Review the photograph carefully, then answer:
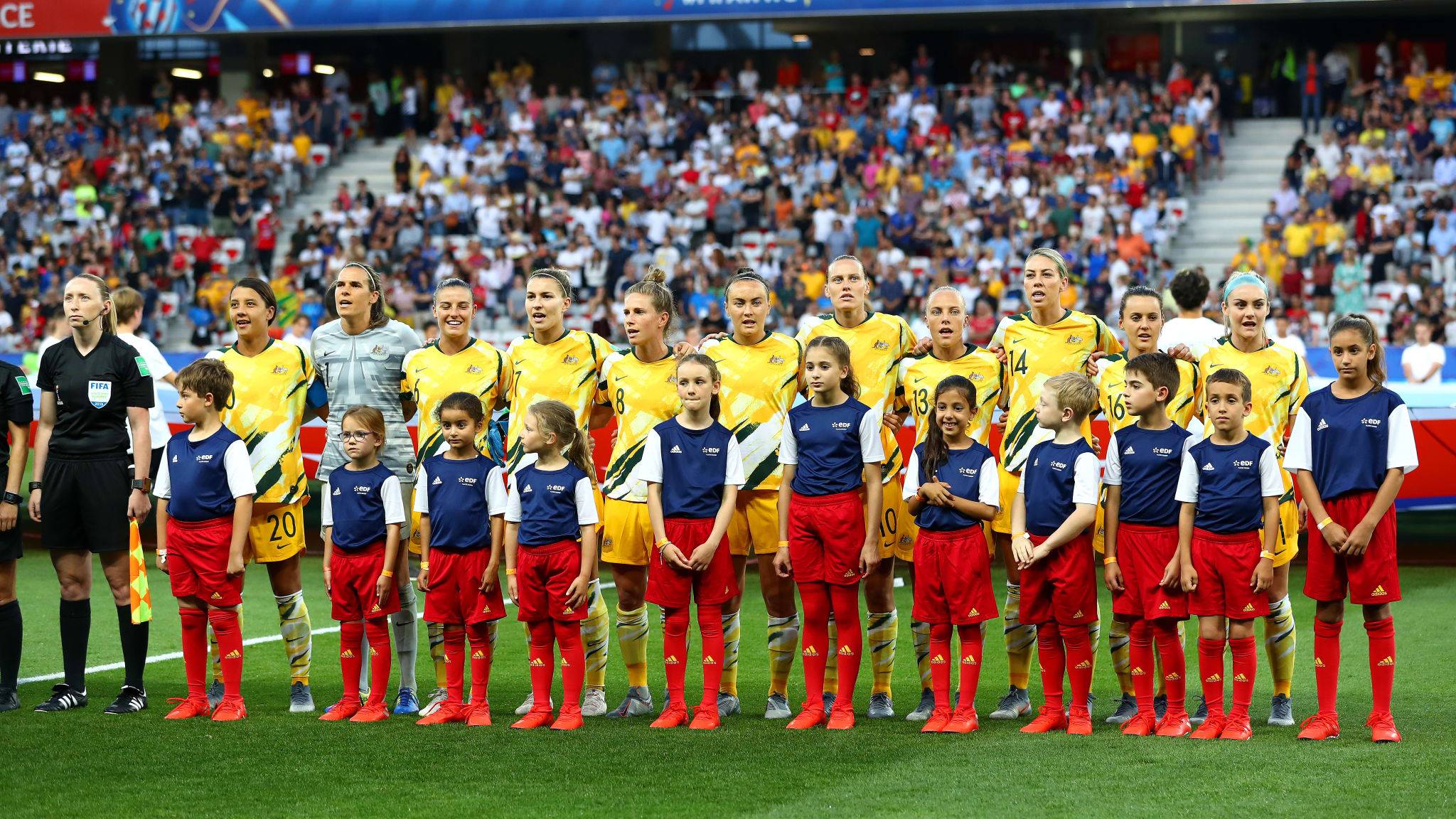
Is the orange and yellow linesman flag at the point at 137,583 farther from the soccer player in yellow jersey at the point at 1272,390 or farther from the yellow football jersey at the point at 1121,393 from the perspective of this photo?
the soccer player in yellow jersey at the point at 1272,390

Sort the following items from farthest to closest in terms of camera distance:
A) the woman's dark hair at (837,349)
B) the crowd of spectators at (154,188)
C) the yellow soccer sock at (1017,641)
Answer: the crowd of spectators at (154,188)
the yellow soccer sock at (1017,641)
the woman's dark hair at (837,349)

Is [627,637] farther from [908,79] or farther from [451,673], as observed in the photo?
[908,79]

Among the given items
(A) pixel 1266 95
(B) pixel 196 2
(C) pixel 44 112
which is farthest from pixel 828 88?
(C) pixel 44 112

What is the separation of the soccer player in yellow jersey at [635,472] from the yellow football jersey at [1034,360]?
4.98 feet

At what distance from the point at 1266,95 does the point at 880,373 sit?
780 inches

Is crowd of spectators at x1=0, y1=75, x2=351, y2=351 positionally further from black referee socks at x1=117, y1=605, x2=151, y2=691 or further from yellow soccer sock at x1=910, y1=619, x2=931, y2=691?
yellow soccer sock at x1=910, y1=619, x2=931, y2=691

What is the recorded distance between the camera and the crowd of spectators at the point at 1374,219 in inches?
729

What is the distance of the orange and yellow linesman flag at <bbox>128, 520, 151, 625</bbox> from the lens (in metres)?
6.94

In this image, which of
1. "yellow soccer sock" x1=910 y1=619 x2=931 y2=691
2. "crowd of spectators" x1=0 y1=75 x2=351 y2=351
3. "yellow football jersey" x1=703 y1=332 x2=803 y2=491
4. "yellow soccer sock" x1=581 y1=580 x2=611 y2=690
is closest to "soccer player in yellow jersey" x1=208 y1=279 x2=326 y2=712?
"yellow soccer sock" x1=581 y1=580 x2=611 y2=690

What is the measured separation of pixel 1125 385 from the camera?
6773 mm

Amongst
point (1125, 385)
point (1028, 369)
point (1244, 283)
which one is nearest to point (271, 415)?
point (1028, 369)

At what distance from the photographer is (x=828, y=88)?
26031mm

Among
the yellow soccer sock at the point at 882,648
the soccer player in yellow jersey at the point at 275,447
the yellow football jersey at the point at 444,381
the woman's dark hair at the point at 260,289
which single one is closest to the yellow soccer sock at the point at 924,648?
the yellow soccer sock at the point at 882,648

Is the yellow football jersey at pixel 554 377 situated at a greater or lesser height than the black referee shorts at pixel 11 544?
greater
